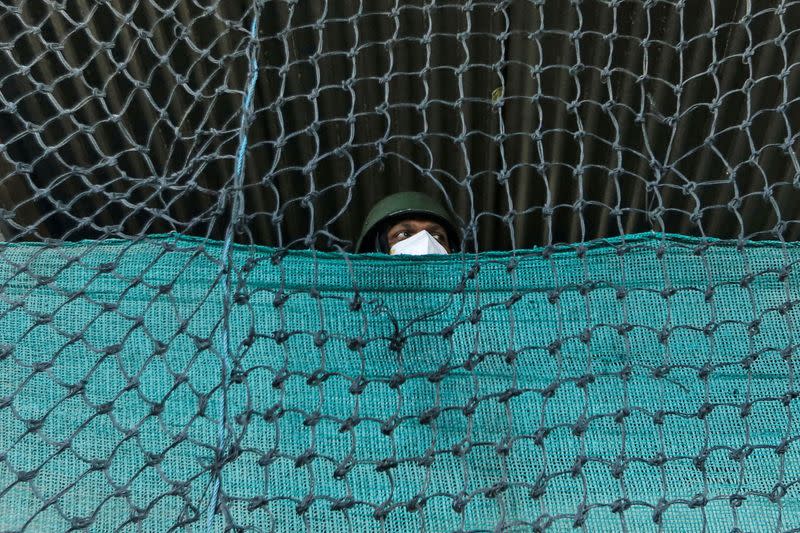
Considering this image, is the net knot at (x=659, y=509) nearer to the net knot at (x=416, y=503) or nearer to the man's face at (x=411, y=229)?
the net knot at (x=416, y=503)

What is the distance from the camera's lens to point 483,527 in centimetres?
158

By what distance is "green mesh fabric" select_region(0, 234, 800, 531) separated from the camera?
1591 millimetres

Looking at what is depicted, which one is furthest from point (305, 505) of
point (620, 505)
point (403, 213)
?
point (403, 213)

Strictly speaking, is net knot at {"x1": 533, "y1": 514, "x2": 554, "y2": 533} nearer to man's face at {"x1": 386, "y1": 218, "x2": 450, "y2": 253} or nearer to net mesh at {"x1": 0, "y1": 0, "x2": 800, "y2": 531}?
net mesh at {"x1": 0, "y1": 0, "x2": 800, "y2": 531}

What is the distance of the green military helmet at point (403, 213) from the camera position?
2.47 metres

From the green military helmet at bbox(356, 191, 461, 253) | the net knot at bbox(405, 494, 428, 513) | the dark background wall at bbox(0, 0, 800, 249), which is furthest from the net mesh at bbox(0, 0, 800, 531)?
the green military helmet at bbox(356, 191, 461, 253)

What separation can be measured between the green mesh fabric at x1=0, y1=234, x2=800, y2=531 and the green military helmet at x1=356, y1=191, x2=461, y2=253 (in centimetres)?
60

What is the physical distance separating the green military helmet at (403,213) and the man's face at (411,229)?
1cm

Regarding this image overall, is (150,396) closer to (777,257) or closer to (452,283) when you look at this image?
(452,283)

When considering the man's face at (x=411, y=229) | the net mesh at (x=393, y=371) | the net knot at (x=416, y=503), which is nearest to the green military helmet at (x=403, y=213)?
the man's face at (x=411, y=229)

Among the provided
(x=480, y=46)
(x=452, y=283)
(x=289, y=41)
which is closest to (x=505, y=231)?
(x=480, y=46)

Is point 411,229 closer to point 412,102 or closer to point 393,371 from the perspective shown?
point 412,102

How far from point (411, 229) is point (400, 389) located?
83 centimetres

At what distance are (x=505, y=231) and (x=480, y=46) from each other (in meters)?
0.64
